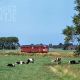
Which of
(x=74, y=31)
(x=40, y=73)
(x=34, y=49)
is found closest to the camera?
(x=40, y=73)

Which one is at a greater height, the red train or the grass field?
the red train

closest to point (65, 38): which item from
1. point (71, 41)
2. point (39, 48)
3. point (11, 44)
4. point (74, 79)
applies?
point (71, 41)

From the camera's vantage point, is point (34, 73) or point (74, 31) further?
point (74, 31)

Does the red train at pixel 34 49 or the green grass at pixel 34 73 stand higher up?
the red train at pixel 34 49

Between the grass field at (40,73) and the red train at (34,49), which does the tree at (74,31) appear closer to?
the grass field at (40,73)

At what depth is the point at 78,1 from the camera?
5356cm

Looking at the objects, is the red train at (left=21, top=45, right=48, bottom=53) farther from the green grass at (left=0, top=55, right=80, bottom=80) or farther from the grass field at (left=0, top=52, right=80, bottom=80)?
the grass field at (left=0, top=52, right=80, bottom=80)

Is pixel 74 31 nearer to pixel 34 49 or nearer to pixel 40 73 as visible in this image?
pixel 40 73

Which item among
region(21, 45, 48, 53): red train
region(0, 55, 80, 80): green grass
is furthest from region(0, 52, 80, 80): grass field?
region(21, 45, 48, 53): red train

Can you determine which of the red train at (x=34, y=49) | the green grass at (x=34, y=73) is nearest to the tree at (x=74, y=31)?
the green grass at (x=34, y=73)

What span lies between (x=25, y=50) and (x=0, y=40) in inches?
3090

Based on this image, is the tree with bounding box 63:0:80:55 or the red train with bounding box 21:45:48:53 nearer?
the tree with bounding box 63:0:80:55

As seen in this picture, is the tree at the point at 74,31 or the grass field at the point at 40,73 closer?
the grass field at the point at 40,73

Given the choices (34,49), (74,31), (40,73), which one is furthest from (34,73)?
(34,49)
